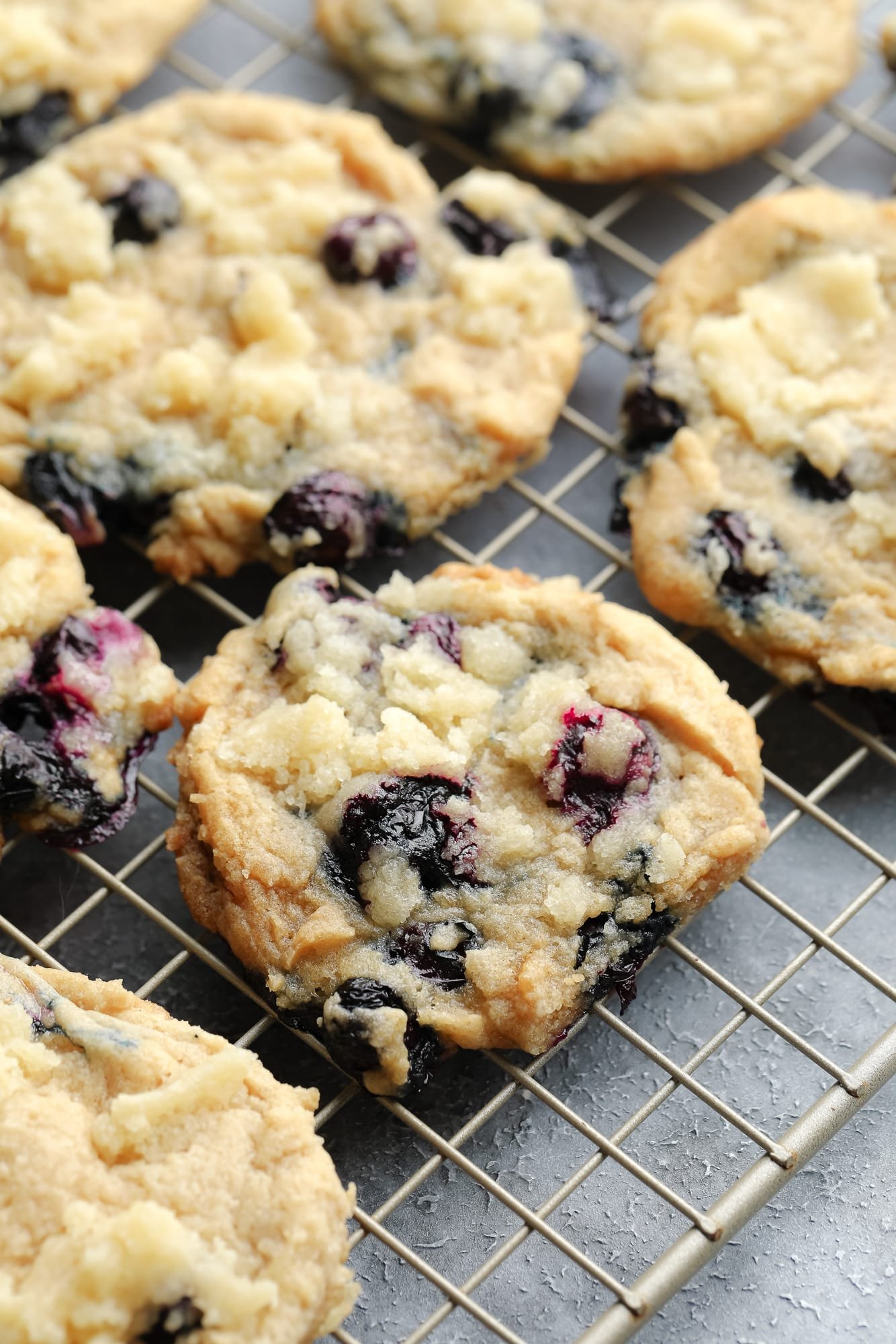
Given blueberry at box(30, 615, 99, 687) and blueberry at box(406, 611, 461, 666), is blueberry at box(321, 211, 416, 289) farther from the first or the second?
blueberry at box(30, 615, 99, 687)

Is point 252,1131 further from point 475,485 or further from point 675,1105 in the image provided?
point 475,485

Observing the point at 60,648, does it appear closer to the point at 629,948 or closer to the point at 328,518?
the point at 328,518

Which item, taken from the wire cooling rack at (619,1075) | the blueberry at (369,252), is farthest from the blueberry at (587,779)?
the blueberry at (369,252)

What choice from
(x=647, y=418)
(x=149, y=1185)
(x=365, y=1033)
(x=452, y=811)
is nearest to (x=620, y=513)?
(x=647, y=418)

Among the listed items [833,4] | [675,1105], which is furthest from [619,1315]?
[833,4]

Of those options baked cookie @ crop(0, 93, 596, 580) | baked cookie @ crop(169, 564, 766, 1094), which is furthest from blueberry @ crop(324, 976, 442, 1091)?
baked cookie @ crop(0, 93, 596, 580)

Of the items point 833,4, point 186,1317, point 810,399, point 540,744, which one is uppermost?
point 833,4
